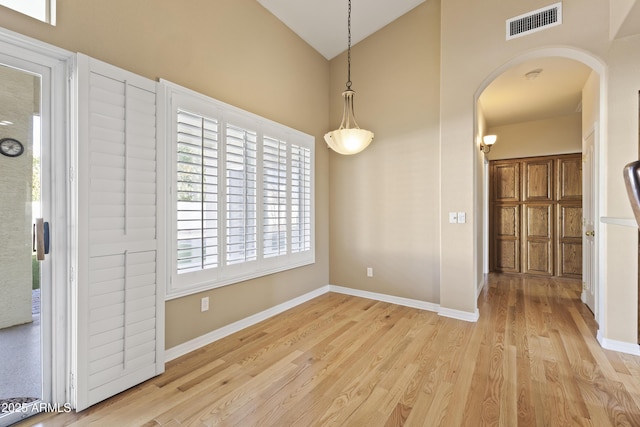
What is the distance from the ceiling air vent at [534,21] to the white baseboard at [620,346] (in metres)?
3.00

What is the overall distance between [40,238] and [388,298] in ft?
12.0

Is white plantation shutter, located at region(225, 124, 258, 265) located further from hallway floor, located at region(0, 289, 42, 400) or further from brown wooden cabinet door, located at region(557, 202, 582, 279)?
brown wooden cabinet door, located at region(557, 202, 582, 279)

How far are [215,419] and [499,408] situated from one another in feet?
5.83

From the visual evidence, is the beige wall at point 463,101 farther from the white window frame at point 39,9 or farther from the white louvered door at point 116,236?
the white window frame at point 39,9

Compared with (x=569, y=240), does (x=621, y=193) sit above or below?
above

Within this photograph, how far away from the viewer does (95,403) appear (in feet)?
6.23

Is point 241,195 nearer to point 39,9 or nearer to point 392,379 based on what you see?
point 39,9

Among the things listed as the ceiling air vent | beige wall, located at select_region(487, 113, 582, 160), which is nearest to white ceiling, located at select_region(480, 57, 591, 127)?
beige wall, located at select_region(487, 113, 582, 160)

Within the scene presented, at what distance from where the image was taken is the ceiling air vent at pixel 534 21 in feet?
9.18

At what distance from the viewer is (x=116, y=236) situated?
79.4 inches

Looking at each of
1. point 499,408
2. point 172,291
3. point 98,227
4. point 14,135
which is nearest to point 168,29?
point 14,135

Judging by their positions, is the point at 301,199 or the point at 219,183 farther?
the point at 301,199

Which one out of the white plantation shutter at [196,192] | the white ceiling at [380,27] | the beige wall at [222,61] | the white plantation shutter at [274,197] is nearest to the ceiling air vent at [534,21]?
the white ceiling at [380,27]

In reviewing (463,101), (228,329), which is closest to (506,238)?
(463,101)
